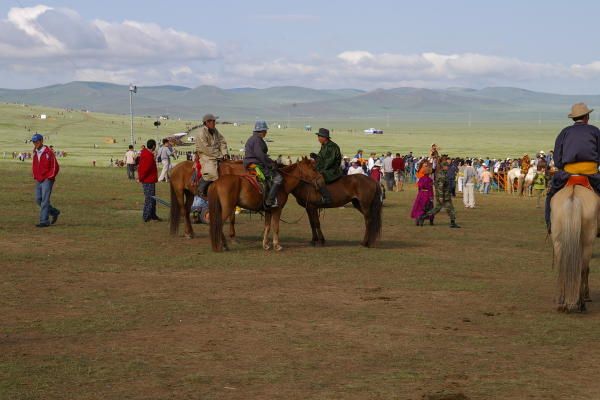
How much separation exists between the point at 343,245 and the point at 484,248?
285 cm

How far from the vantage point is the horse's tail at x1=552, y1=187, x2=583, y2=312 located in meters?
10.9

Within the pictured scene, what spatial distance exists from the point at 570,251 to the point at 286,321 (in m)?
3.41

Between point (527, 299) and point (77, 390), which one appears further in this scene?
point (527, 299)

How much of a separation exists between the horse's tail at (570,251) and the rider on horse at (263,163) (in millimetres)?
7078

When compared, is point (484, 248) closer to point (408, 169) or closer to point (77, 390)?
point (77, 390)

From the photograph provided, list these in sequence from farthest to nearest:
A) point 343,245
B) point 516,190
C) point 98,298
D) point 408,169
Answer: point 408,169 → point 516,190 → point 343,245 → point 98,298

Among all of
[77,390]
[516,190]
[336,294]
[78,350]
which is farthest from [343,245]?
[516,190]

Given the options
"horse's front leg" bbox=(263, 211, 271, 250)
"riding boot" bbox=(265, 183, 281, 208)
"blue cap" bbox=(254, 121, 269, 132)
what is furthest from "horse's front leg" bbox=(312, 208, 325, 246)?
"blue cap" bbox=(254, 121, 269, 132)

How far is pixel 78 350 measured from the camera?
8.91 meters

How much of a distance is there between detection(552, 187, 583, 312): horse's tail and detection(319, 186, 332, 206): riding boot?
7516 mm

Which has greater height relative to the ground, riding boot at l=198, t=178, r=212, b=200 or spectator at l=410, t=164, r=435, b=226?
riding boot at l=198, t=178, r=212, b=200

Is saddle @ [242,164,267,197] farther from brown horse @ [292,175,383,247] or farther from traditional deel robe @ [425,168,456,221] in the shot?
traditional deel robe @ [425,168,456,221]

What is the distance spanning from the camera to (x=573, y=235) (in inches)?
428

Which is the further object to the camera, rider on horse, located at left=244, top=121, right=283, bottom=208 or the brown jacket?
the brown jacket
